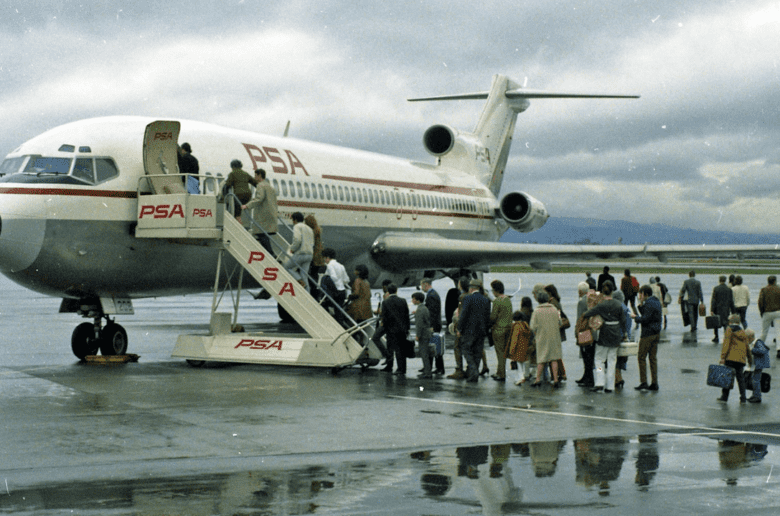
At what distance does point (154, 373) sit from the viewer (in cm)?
1572

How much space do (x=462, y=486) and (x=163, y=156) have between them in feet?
38.1

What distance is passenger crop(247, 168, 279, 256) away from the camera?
17.8m

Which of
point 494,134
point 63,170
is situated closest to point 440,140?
point 494,134

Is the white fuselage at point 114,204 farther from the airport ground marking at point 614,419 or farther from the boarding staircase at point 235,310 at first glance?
the airport ground marking at point 614,419

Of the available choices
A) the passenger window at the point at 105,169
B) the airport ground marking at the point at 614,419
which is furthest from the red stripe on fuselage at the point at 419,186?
the airport ground marking at the point at 614,419

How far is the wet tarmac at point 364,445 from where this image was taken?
24.2 ft

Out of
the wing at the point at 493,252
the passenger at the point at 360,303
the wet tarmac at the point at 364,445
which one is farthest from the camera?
the wing at the point at 493,252

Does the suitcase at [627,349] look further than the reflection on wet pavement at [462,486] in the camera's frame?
Yes

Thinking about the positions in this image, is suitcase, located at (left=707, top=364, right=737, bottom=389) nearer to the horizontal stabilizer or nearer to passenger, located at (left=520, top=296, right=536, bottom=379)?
passenger, located at (left=520, top=296, right=536, bottom=379)

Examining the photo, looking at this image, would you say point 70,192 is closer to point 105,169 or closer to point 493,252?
point 105,169

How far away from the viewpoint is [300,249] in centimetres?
1784

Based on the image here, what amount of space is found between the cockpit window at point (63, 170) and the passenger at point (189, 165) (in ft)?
4.37

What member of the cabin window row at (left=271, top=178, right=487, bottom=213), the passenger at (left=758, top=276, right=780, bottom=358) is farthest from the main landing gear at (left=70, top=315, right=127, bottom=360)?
the passenger at (left=758, top=276, right=780, bottom=358)

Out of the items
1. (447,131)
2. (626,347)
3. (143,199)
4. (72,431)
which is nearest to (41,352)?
(143,199)
